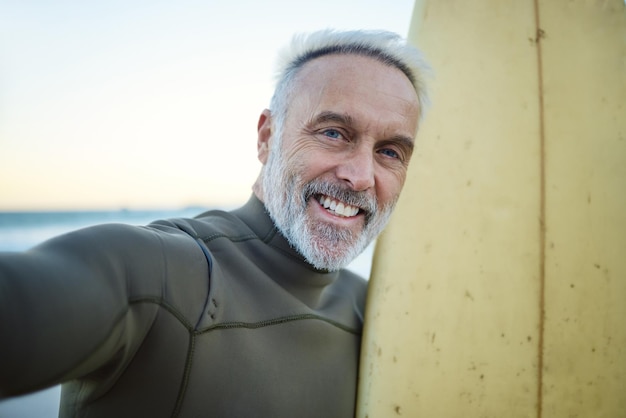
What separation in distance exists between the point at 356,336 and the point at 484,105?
0.91m

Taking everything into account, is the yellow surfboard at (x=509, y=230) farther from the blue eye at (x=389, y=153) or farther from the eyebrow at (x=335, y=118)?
the eyebrow at (x=335, y=118)

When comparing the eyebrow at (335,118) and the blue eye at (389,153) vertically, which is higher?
the eyebrow at (335,118)

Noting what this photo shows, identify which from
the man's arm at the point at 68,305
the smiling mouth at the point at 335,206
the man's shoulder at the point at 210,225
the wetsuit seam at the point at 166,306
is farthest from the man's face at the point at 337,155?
the man's arm at the point at 68,305

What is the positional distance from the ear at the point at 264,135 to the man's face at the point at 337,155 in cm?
13

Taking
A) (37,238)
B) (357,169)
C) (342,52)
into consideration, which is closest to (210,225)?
(357,169)

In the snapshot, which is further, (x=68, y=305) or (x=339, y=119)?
(x=339, y=119)

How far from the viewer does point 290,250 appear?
123cm

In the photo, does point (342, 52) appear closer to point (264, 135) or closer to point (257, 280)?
point (264, 135)

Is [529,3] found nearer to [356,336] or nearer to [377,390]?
[356,336]


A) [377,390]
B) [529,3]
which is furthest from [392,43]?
[377,390]

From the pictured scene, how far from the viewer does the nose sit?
3.80ft

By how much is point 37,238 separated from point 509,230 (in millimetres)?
10677

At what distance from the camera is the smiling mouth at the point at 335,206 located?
119cm

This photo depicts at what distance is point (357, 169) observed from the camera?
1.16 m
